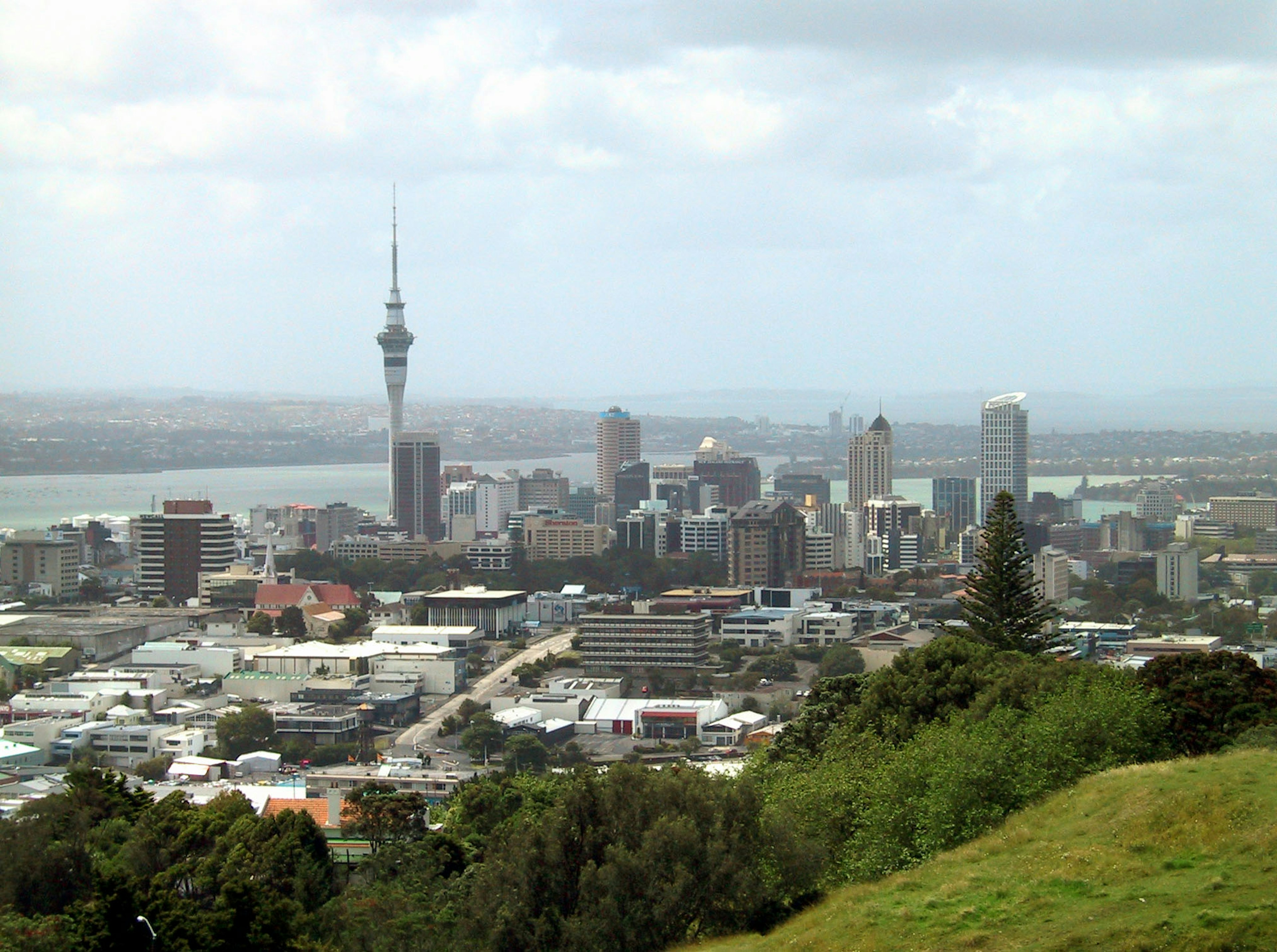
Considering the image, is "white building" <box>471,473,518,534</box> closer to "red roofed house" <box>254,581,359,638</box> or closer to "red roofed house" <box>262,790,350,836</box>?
"red roofed house" <box>254,581,359,638</box>

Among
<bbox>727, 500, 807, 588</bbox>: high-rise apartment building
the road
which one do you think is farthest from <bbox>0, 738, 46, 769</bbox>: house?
<bbox>727, 500, 807, 588</bbox>: high-rise apartment building

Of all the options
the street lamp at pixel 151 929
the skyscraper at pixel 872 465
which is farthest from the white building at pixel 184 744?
the skyscraper at pixel 872 465

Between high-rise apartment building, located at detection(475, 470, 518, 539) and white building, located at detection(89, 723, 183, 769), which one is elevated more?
high-rise apartment building, located at detection(475, 470, 518, 539)

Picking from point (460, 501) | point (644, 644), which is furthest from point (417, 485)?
point (644, 644)

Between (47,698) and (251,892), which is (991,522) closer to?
(251,892)

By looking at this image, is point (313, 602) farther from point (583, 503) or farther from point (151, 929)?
point (151, 929)
